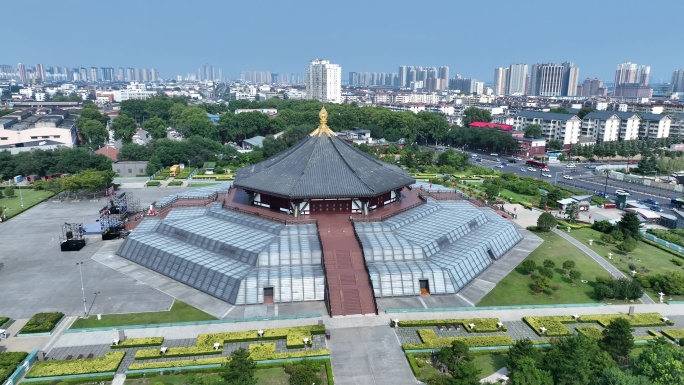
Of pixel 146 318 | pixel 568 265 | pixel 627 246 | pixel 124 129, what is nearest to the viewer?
pixel 146 318

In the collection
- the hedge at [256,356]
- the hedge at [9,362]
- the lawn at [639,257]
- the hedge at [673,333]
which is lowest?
the hedge at [256,356]

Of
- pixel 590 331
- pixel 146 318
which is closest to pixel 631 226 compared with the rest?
pixel 590 331

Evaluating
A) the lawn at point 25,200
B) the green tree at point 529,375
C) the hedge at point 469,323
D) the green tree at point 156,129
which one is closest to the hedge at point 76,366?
the hedge at point 469,323

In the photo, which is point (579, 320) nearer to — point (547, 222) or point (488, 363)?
point (488, 363)

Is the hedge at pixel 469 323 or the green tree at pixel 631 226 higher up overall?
the green tree at pixel 631 226

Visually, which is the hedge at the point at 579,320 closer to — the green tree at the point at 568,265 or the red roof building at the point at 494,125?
the green tree at the point at 568,265

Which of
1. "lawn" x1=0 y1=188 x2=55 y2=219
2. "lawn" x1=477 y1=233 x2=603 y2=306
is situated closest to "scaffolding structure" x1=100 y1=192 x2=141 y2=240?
"lawn" x1=0 y1=188 x2=55 y2=219
